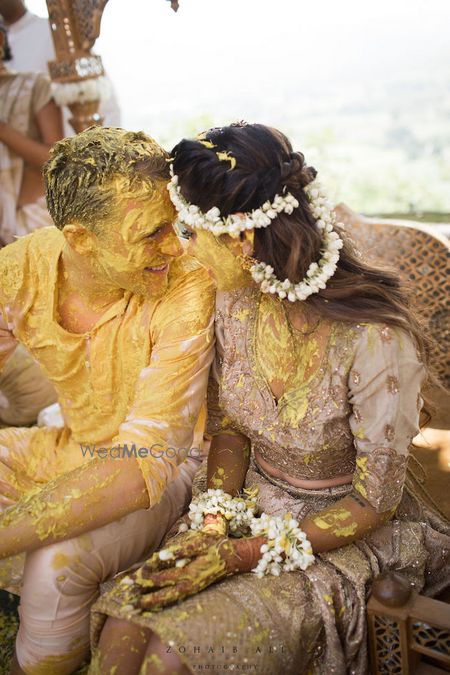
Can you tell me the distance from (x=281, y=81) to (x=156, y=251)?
10.7 metres

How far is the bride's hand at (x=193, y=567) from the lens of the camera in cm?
187

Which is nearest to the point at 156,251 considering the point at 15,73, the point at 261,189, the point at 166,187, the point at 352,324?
the point at 166,187

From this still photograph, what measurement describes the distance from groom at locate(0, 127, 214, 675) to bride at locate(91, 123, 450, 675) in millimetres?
160

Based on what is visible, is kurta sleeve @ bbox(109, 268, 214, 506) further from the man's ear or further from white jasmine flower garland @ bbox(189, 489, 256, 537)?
the man's ear

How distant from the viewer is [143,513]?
2287 millimetres

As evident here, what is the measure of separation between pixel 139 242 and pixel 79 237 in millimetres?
206

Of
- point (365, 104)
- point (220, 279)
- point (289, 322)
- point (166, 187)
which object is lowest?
point (365, 104)

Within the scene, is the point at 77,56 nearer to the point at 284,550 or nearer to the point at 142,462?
the point at 142,462

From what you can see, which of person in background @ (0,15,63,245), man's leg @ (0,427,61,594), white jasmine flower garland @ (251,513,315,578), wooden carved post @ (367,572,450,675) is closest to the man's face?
man's leg @ (0,427,61,594)

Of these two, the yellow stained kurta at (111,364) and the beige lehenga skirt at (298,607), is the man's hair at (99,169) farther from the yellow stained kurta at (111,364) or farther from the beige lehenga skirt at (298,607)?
the beige lehenga skirt at (298,607)

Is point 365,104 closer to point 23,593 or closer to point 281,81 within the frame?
point 281,81

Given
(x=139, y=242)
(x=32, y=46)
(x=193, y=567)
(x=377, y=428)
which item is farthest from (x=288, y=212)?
(x=32, y=46)

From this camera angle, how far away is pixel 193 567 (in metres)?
1.92

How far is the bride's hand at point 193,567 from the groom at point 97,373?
218 mm
